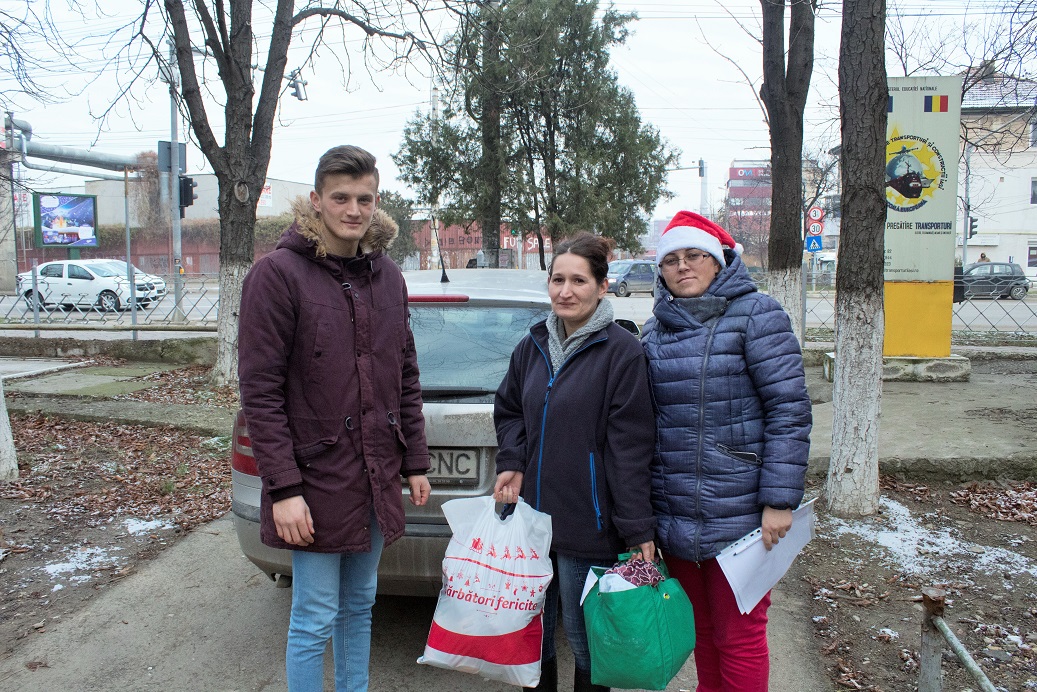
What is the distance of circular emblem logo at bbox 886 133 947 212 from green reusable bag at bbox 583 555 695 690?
25.2 feet

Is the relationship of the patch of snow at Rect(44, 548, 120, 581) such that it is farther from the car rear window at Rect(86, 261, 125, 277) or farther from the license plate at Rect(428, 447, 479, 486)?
the car rear window at Rect(86, 261, 125, 277)

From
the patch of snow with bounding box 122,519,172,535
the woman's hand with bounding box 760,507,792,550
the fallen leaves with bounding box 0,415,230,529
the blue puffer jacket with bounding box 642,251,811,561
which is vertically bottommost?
the patch of snow with bounding box 122,519,172,535

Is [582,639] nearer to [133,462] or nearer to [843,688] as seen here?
[843,688]

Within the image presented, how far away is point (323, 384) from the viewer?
2.20m

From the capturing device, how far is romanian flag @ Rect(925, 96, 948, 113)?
328 inches

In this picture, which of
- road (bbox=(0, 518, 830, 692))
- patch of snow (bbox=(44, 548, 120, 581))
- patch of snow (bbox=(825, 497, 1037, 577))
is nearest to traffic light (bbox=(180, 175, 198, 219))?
patch of snow (bbox=(44, 548, 120, 581))

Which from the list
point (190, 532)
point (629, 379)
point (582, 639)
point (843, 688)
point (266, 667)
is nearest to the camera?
point (629, 379)

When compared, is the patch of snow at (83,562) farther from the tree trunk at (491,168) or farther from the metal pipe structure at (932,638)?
the tree trunk at (491,168)

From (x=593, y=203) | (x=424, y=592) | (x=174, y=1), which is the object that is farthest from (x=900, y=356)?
(x=593, y=203)

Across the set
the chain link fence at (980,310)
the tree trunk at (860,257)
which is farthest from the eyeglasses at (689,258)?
the chain link fence at (980,310)

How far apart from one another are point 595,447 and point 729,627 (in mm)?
693

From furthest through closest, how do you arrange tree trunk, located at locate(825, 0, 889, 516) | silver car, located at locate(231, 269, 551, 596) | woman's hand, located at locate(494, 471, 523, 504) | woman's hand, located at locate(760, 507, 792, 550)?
tree trunk, located at locate(825, 0, 889, 516)
silver car, located at locate(231, 269, 551, 596)
woman's hand, located at locate(494, 471, 523, 504)
woman's hand, located at locate(760, 507, 792, 550)

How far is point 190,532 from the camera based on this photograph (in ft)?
15.9

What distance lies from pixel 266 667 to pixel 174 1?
746 cm
